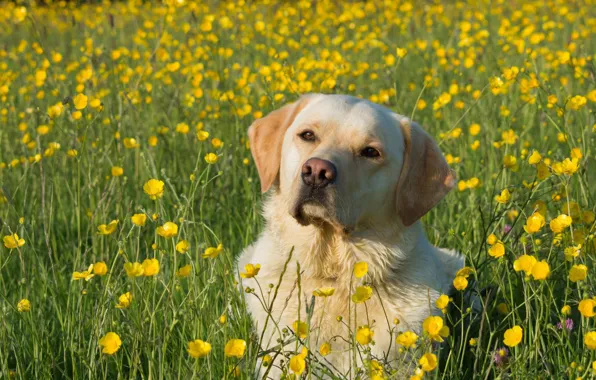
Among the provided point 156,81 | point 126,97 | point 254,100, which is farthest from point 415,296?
point 156,81

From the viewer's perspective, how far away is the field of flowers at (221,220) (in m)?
2.33

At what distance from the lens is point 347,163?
2826 mm

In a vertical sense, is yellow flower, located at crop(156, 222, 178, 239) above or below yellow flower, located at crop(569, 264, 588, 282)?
above

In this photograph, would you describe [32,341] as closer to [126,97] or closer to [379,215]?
[379,215]

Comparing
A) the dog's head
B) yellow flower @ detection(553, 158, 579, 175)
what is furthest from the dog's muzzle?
→ yellow flower @ detection(553, 158, 579, 175)

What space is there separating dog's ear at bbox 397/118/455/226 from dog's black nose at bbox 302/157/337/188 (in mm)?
400

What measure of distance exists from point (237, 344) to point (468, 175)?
286cm

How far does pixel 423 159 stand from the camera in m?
3.13

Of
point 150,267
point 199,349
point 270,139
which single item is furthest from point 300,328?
point 270,139

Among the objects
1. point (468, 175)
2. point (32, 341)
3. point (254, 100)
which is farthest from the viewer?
point (254, 100)

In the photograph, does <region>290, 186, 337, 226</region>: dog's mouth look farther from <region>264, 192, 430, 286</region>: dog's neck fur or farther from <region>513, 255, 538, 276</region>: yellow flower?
<region>513, 255, 538, 276</region>: yellow flower

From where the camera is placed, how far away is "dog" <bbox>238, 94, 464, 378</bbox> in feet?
9.25

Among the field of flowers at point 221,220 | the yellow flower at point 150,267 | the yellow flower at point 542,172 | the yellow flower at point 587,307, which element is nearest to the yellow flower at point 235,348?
the field of flowers at point 221,220

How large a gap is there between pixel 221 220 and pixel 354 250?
130cm
